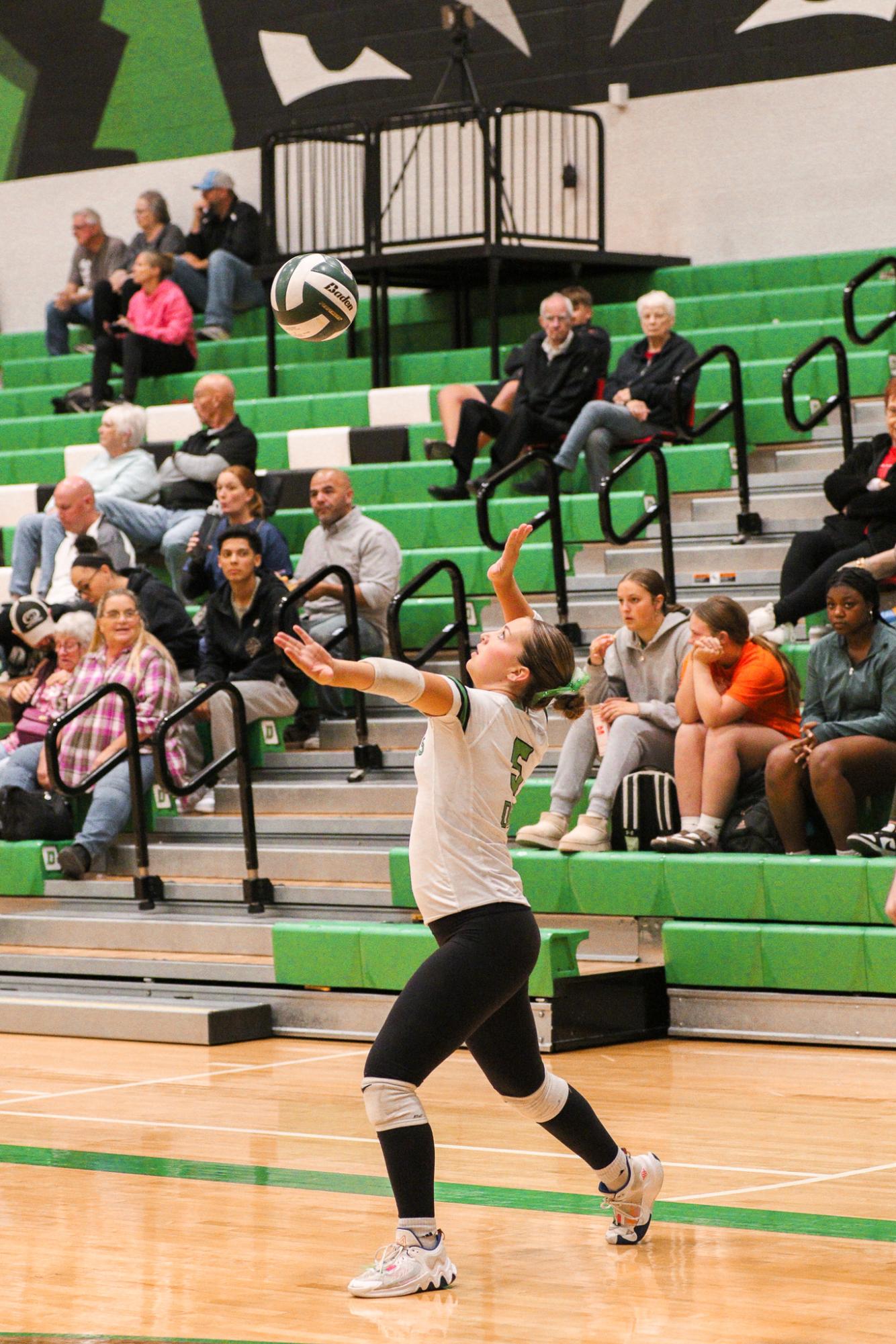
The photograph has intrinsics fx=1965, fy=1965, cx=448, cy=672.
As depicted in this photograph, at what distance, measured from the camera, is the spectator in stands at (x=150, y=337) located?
484 inches

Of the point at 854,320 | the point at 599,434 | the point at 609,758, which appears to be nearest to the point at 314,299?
the point at 609,758

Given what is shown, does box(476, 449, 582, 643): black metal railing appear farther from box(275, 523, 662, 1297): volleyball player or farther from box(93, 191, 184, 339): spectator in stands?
box(93, 191, 184, 339): spectator in stands

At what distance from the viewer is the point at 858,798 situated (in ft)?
22.2

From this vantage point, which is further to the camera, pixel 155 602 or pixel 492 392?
pixel 492 392

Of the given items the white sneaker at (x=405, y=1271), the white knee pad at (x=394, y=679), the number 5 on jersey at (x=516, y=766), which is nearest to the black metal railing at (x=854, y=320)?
the number 5 on jersey at (x=516, y=766)

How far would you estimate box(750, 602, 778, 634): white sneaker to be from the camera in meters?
7.49

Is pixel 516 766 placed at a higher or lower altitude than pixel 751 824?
higher

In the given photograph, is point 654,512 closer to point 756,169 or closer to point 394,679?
point 756,169

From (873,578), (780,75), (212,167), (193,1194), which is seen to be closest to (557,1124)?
(193,1194)

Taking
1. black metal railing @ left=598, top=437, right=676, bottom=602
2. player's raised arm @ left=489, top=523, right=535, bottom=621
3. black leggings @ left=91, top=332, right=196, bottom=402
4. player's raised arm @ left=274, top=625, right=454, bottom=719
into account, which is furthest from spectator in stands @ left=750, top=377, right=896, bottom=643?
black leggings @ left=91, top=332, right=196, bottom=402

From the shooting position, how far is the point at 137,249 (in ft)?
45.4

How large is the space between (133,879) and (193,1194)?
10.7 ft

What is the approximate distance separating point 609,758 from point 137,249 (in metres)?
7.97

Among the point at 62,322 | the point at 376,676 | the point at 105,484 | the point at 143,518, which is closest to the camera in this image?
the point at 376,676
